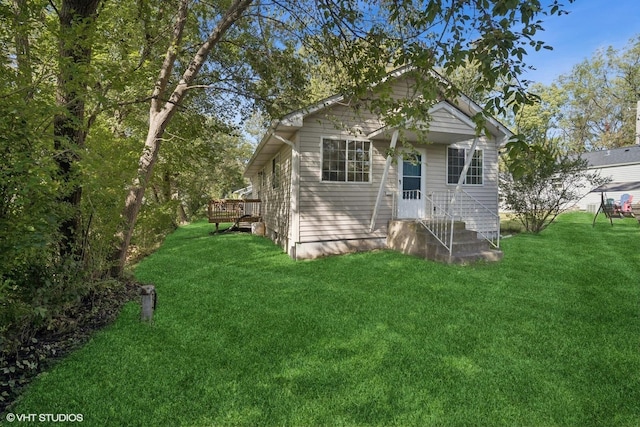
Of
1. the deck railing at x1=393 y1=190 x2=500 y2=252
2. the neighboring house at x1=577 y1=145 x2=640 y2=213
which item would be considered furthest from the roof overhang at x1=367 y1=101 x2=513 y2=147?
the neighboring house at x1=577 y1=145 x2=640 y2=213

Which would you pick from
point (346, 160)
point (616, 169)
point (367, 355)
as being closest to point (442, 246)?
point (346, 160)

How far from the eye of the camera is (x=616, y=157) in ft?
73.0

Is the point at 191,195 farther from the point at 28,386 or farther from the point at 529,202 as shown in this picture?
the point at 28,386

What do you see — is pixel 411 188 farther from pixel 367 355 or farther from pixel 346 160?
pixel 367 355

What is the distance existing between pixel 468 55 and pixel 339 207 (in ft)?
20.6

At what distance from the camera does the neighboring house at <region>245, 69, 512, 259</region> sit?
26.0 ft

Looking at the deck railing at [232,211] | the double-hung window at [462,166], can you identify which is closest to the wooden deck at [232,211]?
the deck railing at [232,211]

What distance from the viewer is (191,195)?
22344 mm

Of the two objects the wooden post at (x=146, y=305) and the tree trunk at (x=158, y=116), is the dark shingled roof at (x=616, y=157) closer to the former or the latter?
the tree trunk at (x=158, y=116)

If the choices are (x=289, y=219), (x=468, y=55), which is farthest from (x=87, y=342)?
(x=289, y=219)

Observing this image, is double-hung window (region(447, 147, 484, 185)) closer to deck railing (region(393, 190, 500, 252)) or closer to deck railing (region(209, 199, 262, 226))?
deck railing (region(393, 190, 500, 252))

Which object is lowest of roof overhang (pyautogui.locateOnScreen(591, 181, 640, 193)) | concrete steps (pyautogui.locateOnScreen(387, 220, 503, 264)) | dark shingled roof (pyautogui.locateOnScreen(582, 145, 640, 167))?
concrete steps (pyautogui.locateOnScreen(387, 220, 503, 264))

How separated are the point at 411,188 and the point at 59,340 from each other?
26.3 feet

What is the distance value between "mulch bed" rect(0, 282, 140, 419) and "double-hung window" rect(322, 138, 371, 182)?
511 centimetres
